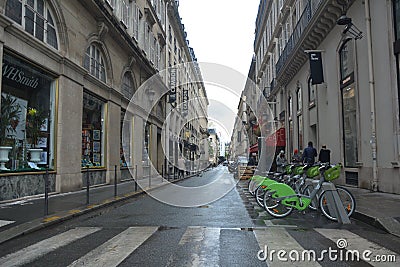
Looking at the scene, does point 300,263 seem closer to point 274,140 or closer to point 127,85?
point 127,85

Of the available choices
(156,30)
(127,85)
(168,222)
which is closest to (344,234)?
(168,222)

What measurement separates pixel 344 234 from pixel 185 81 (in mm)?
45436

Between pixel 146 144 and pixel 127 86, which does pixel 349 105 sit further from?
pixel 146 144

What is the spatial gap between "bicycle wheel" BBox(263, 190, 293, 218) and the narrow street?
21cm

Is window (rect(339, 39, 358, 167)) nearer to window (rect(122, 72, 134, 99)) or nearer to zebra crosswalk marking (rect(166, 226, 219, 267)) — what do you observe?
zebra crosswalk marking (rect(166, 226, 219, 267))

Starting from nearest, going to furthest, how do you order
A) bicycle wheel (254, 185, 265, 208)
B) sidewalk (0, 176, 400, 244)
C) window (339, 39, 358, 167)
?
sidewalk (0, 176, 400, 244)
bicycle wheel (254, 185, 265, 208)
window (339, 39, 358, 167)

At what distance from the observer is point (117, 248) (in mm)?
5617

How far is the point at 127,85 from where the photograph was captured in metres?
23.3

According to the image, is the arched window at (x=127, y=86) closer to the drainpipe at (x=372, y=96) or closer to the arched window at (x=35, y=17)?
the arched window at (x=35, y=17)

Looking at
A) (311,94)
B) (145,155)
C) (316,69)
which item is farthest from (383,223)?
(145,155)

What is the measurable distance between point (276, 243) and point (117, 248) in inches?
93.9

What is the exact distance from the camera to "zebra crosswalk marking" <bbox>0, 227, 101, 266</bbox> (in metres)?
5.02

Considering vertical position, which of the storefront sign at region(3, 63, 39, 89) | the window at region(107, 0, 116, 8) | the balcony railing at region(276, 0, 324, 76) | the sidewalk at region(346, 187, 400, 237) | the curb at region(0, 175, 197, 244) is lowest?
the curb at region(0, 175, 197, 244)

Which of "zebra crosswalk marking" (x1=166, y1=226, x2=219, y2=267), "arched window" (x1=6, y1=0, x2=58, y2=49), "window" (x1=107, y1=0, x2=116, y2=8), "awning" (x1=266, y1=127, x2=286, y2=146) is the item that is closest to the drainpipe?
"zebra crosswalk marking" (x1=166, y1=226, x2=219, y2=267)
